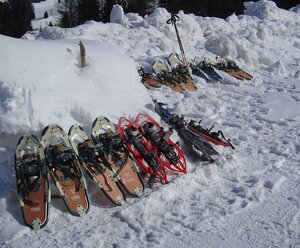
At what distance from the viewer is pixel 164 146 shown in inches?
228

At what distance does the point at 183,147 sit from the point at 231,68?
233 inches

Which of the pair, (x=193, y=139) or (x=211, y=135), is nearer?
(x=193, y=139)

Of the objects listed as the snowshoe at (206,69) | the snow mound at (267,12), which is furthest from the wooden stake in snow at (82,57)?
the snow mound at (267,12)

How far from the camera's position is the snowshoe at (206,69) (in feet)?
35.1

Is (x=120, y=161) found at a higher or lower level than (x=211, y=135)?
higher

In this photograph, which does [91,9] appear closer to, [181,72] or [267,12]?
[267,12]

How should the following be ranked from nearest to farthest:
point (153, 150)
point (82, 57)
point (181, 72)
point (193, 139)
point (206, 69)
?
1. point (153, 150)
2. point (193, 139)
3. point (82, 57)
4. point (181, 72)
5. point (206, 69)

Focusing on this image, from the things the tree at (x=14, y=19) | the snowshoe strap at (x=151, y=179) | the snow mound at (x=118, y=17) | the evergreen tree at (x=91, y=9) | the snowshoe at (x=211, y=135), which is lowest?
the tree at (x=14, y=19)

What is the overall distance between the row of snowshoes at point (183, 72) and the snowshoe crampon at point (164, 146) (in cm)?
340

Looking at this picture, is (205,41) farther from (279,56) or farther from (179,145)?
(179,145)

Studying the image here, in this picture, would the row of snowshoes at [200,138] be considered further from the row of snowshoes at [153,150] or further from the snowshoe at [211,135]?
the row of snowshoes at [153,150]

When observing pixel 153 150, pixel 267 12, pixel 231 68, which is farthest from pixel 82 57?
pixel 267 12

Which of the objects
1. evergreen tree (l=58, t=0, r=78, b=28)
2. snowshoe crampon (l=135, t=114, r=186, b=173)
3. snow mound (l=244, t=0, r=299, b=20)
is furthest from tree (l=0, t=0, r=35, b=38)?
snowshoe crampon (l=135, t=114, r=186, b=173)

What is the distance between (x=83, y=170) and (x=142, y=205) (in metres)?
1.02
